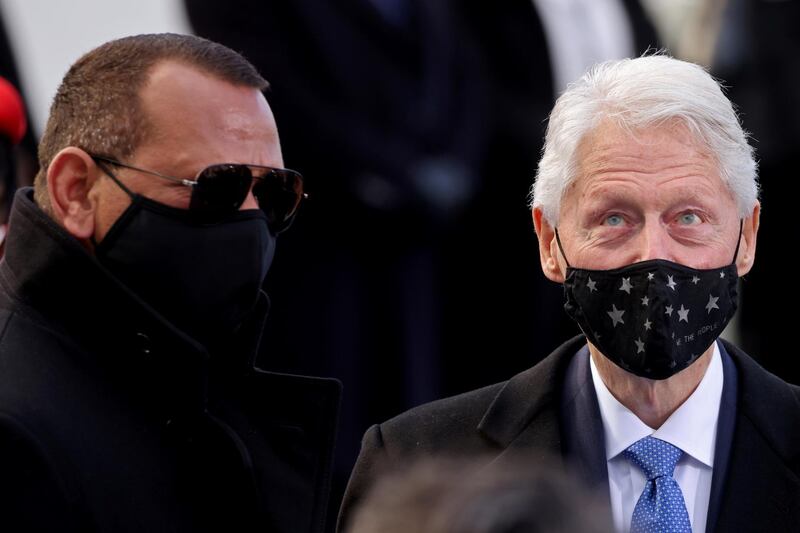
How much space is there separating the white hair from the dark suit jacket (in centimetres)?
39

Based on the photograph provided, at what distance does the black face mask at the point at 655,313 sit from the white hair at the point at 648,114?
8.7 inches

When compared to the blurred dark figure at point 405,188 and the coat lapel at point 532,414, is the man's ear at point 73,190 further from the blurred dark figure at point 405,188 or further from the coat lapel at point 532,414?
the blurred dark figure at point 405,188

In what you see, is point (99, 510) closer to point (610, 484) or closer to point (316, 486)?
point (316, 486)

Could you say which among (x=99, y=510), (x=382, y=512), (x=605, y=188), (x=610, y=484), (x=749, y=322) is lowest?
(x=749, y=322)

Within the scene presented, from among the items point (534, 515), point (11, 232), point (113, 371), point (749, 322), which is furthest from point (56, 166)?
point (749, 322)

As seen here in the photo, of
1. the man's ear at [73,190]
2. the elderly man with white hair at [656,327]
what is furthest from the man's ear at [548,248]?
the man's ear at [73,190]

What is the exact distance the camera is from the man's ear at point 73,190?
2955 mm

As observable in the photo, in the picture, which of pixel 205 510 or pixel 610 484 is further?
pixel 610 484

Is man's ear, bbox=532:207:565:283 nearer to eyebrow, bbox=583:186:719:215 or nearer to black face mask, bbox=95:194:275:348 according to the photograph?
eyebrow, bbox=583:186:719:215

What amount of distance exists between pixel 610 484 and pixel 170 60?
1.32 meters

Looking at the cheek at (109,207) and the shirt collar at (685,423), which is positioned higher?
the cheek at (109,207)

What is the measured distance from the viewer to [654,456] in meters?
3.12

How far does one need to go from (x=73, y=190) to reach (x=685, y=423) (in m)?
1.40

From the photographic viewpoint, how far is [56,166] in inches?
118
